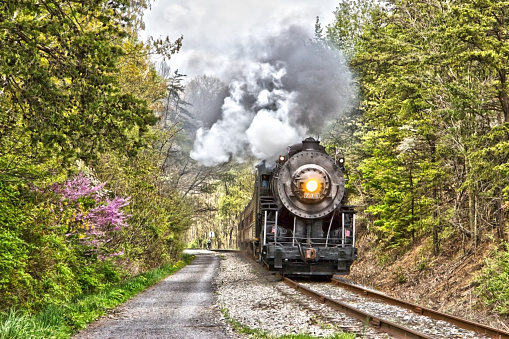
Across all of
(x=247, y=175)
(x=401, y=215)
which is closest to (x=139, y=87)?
(x=401, y=215)

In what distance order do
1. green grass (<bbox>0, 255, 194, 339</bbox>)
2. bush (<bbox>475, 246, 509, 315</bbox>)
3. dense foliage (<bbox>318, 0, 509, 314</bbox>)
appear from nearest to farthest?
1. green grass (<bbox>0, 255, 194, 339</bbox>)
2. bush (<bbox>475, 246, 509, 315</bbox>)
3. dense foliage (<bbox>318, 0, 509, 314</bbox>)

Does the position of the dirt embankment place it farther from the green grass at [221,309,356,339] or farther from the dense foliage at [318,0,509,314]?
the green grass at [221,309,356,339]

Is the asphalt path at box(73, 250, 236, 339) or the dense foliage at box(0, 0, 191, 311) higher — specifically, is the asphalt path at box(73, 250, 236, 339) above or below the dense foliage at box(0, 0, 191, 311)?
below

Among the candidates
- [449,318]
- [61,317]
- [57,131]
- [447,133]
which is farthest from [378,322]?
[447,133]

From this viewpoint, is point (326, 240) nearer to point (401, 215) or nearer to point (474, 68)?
point (401, 215)

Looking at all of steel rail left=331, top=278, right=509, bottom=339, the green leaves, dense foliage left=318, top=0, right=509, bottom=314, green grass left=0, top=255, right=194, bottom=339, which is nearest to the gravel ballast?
steel rail left=331, top=278, right=509, bottom=339

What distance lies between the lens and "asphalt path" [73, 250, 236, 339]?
293 inches

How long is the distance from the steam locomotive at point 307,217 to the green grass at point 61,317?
14.9ft

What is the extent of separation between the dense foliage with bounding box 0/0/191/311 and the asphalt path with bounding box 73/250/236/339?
0.96m

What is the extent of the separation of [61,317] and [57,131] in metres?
3.58

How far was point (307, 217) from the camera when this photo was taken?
49.9 feet

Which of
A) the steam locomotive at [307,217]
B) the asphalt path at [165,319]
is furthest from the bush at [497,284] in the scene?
the steam locomotive at [307,217]

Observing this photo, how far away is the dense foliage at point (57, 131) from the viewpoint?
17.8 feet

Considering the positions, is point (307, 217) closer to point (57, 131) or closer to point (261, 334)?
point (261, 334)
